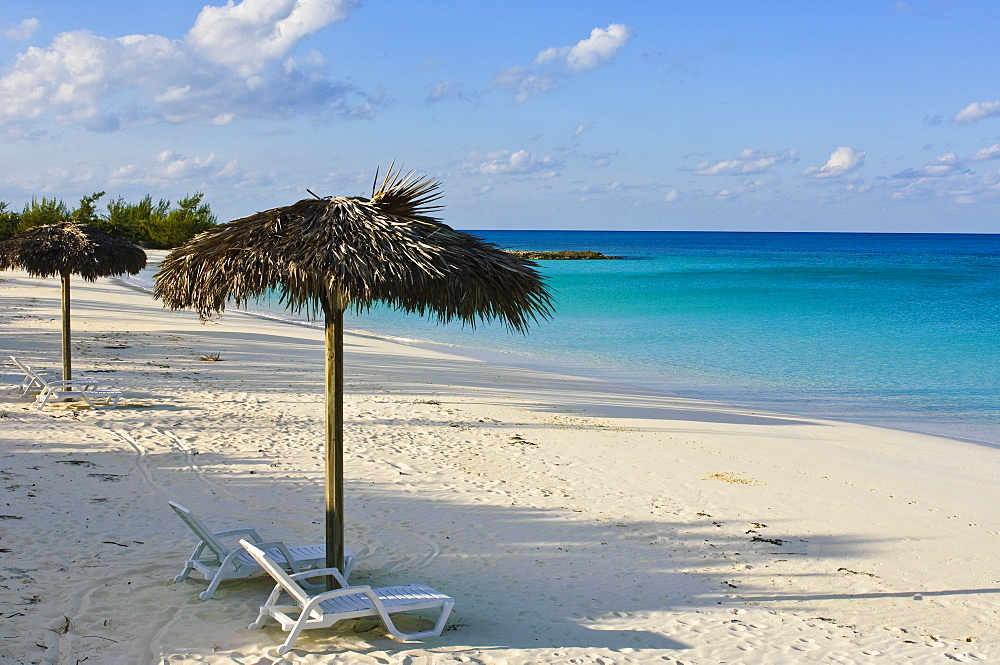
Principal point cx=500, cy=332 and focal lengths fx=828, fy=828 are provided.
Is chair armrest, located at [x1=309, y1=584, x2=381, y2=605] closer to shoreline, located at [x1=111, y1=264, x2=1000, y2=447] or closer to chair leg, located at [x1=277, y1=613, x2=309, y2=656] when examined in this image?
chair leg, located at [x1=277, y1=613, x2=309, y2=656]

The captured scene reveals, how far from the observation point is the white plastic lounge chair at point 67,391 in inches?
393

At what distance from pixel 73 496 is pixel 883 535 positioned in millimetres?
6693

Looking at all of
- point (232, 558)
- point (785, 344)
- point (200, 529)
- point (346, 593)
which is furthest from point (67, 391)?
point (785, 344)

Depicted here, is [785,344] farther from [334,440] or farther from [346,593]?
[346,593]

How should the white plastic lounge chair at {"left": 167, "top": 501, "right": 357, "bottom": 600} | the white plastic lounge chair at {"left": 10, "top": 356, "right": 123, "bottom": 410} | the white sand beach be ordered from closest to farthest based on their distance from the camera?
the white sand beach < the white plastic lounge chair at {"left": 167, "top": 501, "right": 357, "bottom": 600} < the white plastic lounge chair at {"left": 10, "top": 356, "right": 123, "bottom": 410}

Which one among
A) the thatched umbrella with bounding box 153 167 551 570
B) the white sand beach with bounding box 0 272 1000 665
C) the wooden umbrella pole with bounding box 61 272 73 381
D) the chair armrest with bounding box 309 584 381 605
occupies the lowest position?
the white sand beach with bounding box 0 272 1000 665

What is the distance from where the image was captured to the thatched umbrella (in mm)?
4219

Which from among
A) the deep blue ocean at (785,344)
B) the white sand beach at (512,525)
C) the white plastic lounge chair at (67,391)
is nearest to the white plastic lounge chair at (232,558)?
the white sand beach at (512,525)

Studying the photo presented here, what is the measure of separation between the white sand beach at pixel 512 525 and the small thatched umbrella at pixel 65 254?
1580 mm

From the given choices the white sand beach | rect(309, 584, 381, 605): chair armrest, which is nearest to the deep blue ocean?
the white sand beach

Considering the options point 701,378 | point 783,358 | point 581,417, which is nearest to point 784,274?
point 783,358

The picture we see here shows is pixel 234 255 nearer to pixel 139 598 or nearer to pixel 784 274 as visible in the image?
pixel 139 598

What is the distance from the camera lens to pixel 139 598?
15.8 feet

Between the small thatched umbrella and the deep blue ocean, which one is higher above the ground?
the small thatched umbrella
